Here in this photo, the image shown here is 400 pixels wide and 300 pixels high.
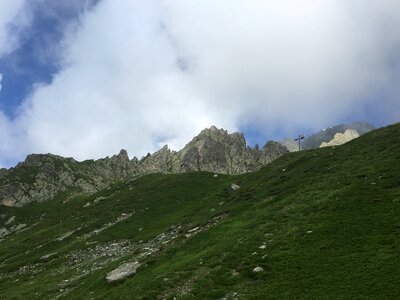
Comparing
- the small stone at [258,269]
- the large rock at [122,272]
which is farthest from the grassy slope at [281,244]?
the large rock at [122,272]

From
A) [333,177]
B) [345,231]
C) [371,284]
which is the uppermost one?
[333,177]

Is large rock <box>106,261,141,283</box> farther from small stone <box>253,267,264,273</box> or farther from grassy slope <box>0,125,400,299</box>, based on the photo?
small stone <box>253,267,264,273</box>

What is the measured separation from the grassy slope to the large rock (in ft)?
3.01

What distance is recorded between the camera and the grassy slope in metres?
33.0

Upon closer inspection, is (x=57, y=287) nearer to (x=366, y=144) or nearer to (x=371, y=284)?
(x=371, y=284)

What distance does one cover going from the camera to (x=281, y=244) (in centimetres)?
4109

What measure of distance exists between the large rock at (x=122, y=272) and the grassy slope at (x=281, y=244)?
36.1 inches

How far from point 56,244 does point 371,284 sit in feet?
259

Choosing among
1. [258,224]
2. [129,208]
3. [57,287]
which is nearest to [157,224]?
[129,208]

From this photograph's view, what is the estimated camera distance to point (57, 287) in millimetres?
57219

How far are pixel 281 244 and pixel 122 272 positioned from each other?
1914cm

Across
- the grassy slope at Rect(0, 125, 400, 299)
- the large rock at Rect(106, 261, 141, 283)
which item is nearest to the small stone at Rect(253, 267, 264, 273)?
the grassy slope at Rect(0, 125, 400, 299)

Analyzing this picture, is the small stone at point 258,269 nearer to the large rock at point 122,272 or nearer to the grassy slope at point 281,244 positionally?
the grassy slope at point 281,244

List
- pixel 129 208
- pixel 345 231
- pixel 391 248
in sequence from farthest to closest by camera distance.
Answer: pixel 129 208 < pixel 345 231 < pixel 391 248
